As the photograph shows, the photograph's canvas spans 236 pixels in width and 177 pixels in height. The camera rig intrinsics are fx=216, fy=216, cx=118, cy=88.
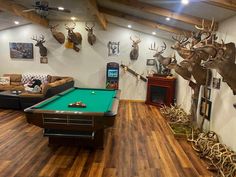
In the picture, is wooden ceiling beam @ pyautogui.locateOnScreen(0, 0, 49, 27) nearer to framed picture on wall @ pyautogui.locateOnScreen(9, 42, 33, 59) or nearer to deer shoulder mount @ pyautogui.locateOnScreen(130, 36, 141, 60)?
framed picture on wall @ pyautogui.locateOnScreen(9, 42, 33, 59)

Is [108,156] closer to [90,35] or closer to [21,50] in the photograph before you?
[90,35]

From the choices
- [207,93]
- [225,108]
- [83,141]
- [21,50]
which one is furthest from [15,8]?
[225,108]

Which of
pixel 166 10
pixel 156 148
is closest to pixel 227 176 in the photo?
pixel 156 148

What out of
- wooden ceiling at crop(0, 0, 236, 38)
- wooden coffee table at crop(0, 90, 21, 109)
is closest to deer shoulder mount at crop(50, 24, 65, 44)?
wooden ceiling at crop(0, 0, 236, 38)

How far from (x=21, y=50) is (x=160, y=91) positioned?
5892mm

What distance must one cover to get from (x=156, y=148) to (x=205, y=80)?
1.86 metres

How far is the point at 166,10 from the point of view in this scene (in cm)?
476

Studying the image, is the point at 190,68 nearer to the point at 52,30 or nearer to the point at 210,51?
the point at 210,51

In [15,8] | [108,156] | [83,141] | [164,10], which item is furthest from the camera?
[15,8]

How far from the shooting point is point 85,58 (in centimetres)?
887

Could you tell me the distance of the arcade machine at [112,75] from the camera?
8.54 meters

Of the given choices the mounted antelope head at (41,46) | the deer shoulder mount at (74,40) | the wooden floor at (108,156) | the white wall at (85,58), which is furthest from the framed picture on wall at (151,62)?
the mounted antelope head at (41,46)

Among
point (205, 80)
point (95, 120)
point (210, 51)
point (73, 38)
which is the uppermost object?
point (73, 38)

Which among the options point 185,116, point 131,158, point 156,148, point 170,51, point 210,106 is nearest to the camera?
point 131,158
